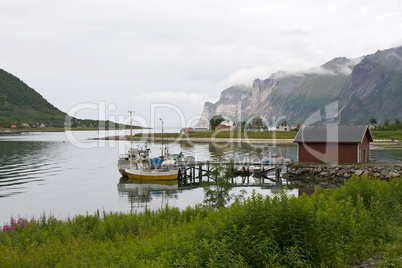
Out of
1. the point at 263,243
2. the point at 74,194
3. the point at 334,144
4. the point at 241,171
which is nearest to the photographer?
the point at 263,243

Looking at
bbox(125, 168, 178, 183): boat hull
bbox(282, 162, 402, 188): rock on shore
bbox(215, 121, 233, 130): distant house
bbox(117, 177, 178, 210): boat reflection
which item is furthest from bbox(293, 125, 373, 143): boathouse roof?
bbox(215, 121, 233, 130): distant house

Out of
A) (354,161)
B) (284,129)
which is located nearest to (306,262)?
(354,161)

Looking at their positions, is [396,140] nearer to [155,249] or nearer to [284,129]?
[284,129]

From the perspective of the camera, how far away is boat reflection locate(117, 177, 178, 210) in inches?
1427

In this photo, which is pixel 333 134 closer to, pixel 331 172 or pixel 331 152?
pixel 331 152

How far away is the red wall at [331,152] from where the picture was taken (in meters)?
48.4

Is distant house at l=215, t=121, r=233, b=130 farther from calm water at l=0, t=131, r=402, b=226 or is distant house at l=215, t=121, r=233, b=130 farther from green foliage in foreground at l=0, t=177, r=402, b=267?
green foliage in foreground at l=0, t=177, r=402, b=267

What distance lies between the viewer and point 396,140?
108500 mm

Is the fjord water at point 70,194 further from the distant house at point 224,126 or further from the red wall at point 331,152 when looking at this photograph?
the distant house at point 224,126

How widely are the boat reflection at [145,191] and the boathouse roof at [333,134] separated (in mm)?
19142

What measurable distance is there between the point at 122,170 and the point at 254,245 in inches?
1756

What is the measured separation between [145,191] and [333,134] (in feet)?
86.8

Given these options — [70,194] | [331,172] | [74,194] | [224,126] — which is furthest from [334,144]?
[224,126]

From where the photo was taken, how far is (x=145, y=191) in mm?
41688
